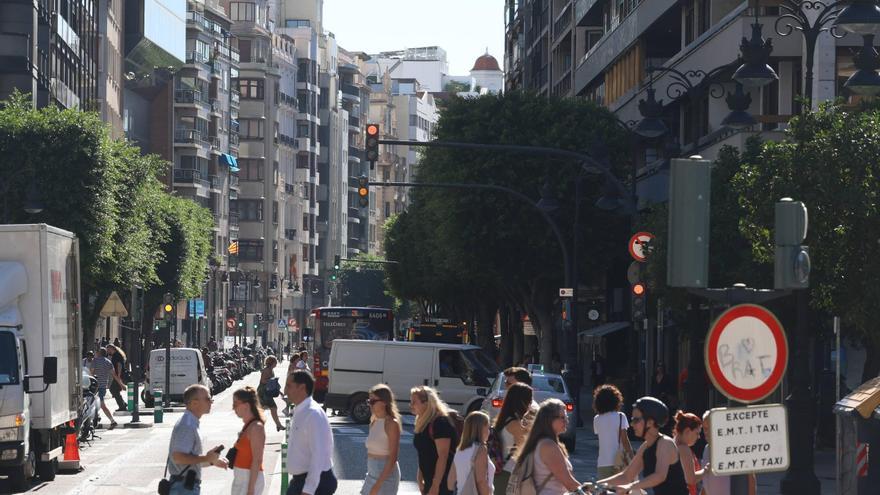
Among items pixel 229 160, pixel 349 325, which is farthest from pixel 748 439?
pixel 229 160

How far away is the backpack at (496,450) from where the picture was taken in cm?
1401

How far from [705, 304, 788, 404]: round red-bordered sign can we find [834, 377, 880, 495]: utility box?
759cm

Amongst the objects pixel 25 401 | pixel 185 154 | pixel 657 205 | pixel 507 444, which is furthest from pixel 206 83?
pixel 507 444

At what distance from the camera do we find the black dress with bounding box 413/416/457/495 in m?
14.4

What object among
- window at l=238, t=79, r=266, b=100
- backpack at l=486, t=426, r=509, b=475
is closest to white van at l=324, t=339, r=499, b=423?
backpack at l=486, t=426, r=509, b=475

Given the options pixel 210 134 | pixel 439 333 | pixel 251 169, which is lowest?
pixel 439 333

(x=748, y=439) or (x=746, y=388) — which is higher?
(x=746, y=388)

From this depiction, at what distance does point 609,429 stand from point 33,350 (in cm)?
1044

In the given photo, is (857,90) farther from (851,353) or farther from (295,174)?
(295,174)

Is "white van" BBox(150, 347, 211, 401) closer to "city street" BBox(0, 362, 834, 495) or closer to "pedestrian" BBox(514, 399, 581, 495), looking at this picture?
"city street" BBox(0, 362, 834, 495)

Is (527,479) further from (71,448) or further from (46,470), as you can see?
(71,448)

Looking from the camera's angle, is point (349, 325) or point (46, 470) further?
point (349, 325)

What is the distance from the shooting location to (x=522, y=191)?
190 ft

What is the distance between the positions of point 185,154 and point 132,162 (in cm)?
6565
